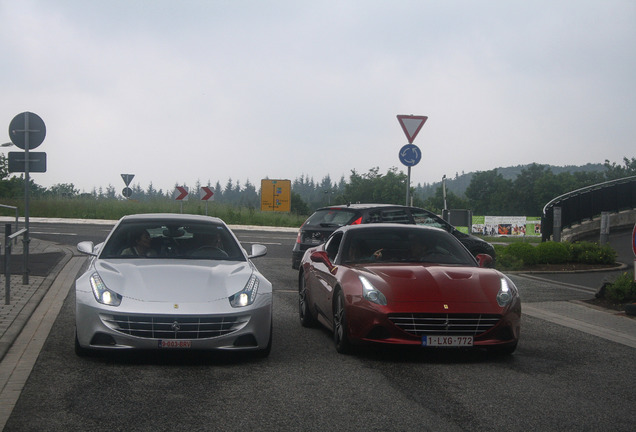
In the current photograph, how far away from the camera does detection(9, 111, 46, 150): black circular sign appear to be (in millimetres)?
12320

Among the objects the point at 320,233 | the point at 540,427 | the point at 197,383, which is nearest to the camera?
the point at 540,427

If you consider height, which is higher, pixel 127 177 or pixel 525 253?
pixel 127 177

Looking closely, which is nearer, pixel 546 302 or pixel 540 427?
pixel 540 427

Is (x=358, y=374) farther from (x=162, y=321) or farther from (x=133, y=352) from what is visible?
(x=133, y=352)

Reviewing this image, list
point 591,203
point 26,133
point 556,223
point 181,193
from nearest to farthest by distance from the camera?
point 26,133 < point 556,223 < point 591,203 < point 181,193

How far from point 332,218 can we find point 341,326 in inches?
325

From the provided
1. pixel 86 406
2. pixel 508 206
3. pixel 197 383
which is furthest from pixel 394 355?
pixel 508 206

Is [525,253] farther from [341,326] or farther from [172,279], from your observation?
[172,279]

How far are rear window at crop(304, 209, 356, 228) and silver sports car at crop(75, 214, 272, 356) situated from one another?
7691 mm

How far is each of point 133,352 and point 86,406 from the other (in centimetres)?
211

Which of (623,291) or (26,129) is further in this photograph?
(26,129)

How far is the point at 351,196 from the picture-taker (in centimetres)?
6247

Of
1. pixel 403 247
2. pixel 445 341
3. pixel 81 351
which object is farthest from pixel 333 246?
pixel 81 351

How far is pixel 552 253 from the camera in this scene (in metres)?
18.9
